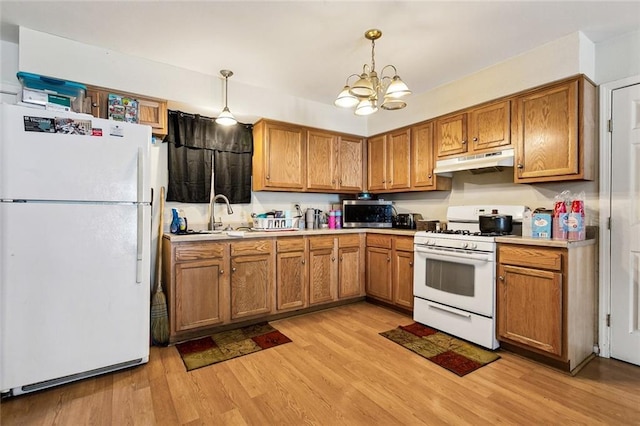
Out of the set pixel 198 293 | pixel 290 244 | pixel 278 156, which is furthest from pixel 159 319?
pixel 278 156

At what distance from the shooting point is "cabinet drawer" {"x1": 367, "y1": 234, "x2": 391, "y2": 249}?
3.58 meters

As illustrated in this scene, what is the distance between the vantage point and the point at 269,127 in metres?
3.56

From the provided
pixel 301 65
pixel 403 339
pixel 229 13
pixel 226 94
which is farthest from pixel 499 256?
pixel 226 94

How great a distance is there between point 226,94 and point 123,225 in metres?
1.73

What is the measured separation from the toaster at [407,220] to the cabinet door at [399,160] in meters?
0.39

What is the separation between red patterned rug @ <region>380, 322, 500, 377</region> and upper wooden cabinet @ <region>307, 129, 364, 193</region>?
6.19 feet

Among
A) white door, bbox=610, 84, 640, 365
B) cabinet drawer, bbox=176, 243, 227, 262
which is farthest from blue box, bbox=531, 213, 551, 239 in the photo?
cabinet drawer, bbox=176, 243, 227, 262

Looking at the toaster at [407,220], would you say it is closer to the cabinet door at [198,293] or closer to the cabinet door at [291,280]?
the cabinet door at [291,280]

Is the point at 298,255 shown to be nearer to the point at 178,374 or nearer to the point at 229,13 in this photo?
the point at 178,374

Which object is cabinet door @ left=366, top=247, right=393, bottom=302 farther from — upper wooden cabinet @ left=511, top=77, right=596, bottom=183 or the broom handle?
the broom handle

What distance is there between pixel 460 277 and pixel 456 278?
42 millimetres

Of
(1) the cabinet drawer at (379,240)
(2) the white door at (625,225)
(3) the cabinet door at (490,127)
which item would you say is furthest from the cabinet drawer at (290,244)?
(2) the white door at (625,225)

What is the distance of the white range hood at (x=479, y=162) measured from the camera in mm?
2791

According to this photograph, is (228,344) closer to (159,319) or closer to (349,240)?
(159,319)
